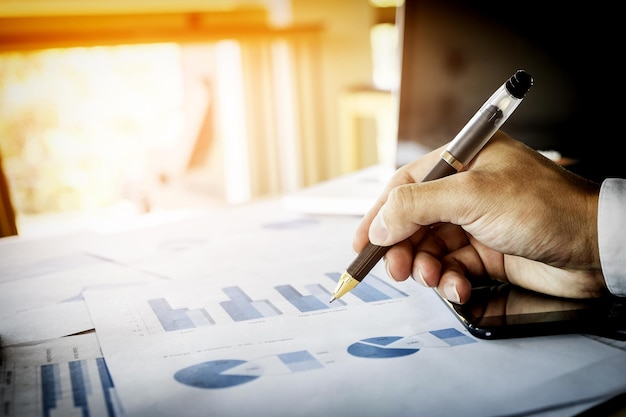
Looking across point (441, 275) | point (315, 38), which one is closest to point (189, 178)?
point (315, 38)

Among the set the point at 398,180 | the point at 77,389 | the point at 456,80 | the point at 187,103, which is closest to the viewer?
the point at 77,389

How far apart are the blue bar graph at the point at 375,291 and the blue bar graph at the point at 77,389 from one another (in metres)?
0.25

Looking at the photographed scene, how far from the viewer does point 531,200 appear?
536mm

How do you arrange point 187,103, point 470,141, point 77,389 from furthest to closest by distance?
point 187,103 → point 470,141 → point 77,389

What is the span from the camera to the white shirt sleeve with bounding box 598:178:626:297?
0.54 meters

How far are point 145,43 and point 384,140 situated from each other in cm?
115

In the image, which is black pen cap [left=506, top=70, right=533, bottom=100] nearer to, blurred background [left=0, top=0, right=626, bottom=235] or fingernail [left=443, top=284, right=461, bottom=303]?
fingernail [left=443, top=284, right=461, bottom=303]

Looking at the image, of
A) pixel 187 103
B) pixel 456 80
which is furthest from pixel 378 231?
pixel 187 103

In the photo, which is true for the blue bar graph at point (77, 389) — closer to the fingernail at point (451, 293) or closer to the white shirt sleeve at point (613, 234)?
the fingernail at point (451, 293)

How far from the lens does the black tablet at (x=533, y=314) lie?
505mm

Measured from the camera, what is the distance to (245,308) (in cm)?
60

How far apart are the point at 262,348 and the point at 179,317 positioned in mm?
115

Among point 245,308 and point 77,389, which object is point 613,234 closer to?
point 245,308

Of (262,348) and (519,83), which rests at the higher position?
(519,83)
